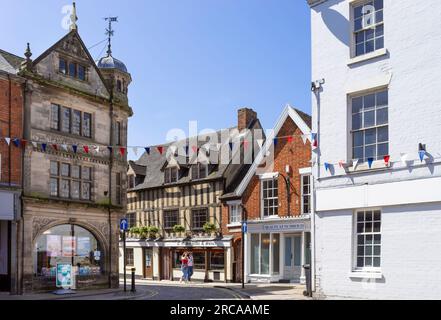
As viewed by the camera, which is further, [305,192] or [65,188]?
[305,192]

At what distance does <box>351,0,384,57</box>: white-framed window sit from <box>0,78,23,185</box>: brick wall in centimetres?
1284

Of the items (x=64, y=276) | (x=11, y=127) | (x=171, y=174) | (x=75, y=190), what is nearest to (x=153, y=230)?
(x=171, y=174)

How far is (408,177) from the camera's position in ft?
40.0

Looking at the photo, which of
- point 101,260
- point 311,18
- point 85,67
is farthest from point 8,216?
point 311,18

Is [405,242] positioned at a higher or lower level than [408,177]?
lower

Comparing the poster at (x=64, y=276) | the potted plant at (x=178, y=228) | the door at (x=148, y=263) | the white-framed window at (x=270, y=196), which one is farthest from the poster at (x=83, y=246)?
the door at (x=148, y=263)

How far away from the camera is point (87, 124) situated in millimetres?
22703

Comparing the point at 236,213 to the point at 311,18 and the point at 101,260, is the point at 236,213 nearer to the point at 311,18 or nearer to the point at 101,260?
the point at 101,260

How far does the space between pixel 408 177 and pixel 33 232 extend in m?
14.1

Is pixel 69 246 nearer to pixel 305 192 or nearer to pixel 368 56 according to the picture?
pixel 305 192

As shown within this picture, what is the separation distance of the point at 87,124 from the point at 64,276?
6.55m

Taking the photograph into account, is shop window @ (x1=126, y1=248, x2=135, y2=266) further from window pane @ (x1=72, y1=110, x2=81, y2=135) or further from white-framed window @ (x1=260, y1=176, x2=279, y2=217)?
window pane @ (x1=72, y1=110, x2=81, y2=135)

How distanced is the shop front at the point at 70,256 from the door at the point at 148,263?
10251mm

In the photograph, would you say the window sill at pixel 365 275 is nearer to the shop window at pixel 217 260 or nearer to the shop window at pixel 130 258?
the shop window at pixel 217 260
